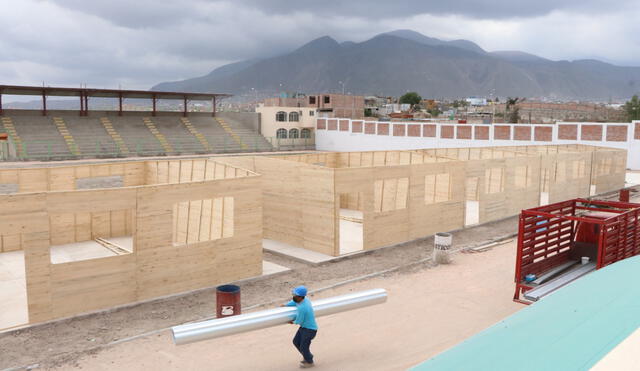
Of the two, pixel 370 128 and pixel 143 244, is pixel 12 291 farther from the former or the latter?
pixel 370 128

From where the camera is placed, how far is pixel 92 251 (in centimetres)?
1816

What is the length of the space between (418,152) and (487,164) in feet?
17.1

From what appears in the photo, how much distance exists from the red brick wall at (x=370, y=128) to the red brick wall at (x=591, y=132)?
83.6 feet

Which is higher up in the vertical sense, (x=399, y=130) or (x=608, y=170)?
(x=399, y=130)

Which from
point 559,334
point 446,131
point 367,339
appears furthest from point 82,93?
point 559,334

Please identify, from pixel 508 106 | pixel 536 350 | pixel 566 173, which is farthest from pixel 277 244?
pixel 508 106

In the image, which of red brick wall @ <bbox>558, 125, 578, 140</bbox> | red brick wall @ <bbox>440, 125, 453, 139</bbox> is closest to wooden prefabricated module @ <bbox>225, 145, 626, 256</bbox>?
red brick wall @ <bbox>558, 125, 578, 140</bbox>

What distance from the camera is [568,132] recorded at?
50.1 meters

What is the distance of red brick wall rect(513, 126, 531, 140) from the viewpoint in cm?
5303

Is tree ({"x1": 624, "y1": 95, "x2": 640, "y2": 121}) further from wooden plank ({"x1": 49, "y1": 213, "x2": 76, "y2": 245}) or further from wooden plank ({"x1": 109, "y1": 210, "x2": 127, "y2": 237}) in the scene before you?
wooden plank ({"x1": 49, "y1": 213, "x2": 76, "y2": 245})

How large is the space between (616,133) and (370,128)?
1148 inches

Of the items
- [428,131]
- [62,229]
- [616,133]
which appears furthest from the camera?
[428,131]

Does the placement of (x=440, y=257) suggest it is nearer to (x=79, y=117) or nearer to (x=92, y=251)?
(x=92, y=251)

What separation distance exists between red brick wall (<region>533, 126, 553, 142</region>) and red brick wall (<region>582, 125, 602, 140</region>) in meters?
3.12
